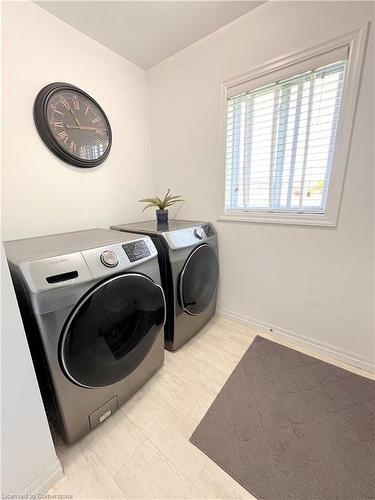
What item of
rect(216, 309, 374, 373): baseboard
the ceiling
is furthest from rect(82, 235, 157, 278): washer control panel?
the ceiling

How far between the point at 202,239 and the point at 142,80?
60.6 inches

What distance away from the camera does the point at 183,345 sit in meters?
1.54

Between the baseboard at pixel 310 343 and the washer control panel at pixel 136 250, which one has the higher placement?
the washer control panel at pixel 136 250

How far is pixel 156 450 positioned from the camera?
3.00 ft

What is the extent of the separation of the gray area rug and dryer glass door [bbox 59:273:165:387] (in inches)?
19.9

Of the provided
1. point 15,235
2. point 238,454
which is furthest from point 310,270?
point 15,235

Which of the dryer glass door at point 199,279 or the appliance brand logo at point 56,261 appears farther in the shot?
the dryer glass door at point 199,279

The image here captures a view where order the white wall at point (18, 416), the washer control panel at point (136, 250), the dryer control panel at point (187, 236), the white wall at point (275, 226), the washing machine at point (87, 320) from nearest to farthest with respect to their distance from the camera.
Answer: the white wall at point (18, 416) → the washing machine at point (87, 320) → the washer control panel at point (136, 250) → the white wall at point (275, 226) → the dryer control panel at point (187, 236)

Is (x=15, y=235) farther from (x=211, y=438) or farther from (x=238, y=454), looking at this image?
(x=238, y=454)

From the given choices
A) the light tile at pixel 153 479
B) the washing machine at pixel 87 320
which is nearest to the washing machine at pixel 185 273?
the washing machine at pixel 87 320

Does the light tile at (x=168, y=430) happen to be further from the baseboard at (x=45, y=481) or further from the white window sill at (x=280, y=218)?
the white window sill at (x=280, y=218)

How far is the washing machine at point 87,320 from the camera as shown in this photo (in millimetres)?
713

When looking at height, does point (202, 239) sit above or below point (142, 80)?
below

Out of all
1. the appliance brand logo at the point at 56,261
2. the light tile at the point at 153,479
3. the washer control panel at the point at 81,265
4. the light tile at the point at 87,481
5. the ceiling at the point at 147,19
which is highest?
the ceiling at the point at 147,19
